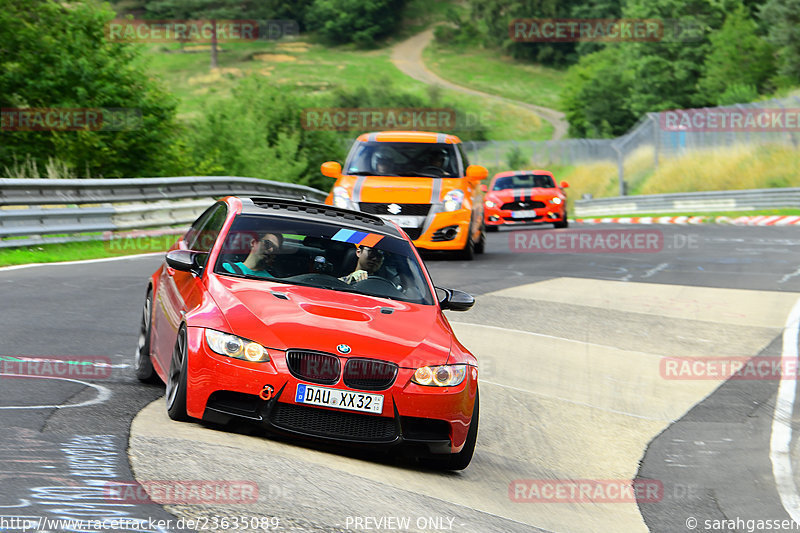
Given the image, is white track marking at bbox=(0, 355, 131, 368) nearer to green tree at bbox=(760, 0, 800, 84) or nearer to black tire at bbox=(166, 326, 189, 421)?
black tire at bbox=(166, 326, 189, 421)

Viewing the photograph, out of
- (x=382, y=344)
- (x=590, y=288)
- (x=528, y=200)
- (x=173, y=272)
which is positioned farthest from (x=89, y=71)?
(x=382, y=344)

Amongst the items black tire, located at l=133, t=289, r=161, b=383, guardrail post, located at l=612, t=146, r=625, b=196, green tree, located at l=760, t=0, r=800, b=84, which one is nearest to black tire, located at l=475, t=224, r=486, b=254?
black tire, located at l=133, t=289, r=161, b=383

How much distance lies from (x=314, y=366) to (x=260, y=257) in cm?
141

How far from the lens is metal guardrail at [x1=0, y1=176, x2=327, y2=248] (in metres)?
16.7

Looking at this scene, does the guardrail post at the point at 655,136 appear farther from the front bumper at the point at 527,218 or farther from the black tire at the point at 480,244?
the black tire at the point at 480,244

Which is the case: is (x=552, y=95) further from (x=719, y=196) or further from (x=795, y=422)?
(x=795, y=422)

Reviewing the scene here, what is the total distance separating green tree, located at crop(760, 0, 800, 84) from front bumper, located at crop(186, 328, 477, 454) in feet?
198

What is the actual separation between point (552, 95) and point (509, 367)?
117 m
